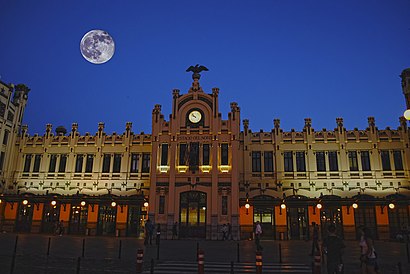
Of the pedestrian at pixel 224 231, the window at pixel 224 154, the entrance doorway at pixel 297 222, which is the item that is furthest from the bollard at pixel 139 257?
the entrance doorway at pixel 297 222

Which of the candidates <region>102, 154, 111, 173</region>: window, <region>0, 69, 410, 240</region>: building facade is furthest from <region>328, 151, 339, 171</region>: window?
<region>102, 154, 111, 173</region>: window

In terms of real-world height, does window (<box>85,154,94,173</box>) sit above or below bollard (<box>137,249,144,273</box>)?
above

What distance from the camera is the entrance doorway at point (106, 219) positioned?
38.0 m

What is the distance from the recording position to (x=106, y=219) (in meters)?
38.3

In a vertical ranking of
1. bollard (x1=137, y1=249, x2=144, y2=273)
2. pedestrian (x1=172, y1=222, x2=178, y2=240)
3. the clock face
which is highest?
the clock face

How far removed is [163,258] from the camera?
60.8 ft

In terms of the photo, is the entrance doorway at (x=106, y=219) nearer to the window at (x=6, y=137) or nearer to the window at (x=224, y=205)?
the window at (x=224, y=205)

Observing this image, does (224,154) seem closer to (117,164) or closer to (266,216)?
(266,216)

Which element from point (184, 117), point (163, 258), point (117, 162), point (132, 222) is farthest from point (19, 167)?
point (163, 258)

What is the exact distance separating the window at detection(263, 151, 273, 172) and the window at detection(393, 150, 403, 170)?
527 inches

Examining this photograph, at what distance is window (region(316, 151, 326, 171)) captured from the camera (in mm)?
37688

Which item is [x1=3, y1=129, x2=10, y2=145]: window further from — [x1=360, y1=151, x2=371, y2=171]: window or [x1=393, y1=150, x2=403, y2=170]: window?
[x1=393, y1=150, x2=403, y2=170]: window

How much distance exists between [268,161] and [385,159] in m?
12.8

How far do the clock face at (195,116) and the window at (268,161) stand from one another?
8718mm
